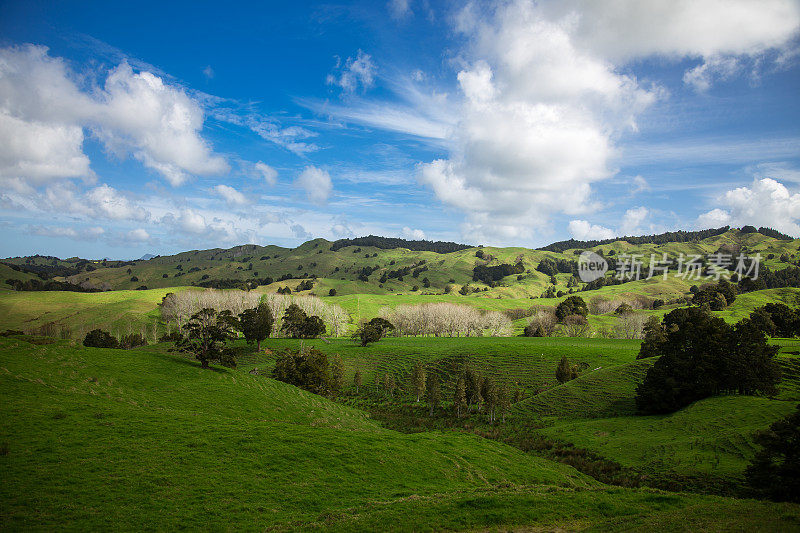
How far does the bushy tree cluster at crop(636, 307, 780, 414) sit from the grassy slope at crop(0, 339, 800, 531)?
25722 millimetres

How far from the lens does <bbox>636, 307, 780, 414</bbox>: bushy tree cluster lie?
45.5 meters

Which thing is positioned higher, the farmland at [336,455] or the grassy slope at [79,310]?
the farmland at [336,455]

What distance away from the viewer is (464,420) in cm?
6247

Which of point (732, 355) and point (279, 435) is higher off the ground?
point (732, 355)

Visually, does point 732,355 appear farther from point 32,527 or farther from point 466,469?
point 32,527

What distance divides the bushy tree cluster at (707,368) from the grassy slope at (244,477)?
84.4 ft

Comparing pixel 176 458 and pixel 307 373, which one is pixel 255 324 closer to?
pixel 307 373

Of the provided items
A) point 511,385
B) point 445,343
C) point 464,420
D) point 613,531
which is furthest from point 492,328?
point 613,531

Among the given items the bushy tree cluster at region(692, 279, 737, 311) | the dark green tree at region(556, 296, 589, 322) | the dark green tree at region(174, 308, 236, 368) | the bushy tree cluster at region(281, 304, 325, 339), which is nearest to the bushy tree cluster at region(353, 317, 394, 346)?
the bushy tree cluster at region(281, 304, 325, 339)

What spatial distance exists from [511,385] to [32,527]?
241 feet

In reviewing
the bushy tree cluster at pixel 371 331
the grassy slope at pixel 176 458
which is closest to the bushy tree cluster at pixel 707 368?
the grassy slope at pixel 176 458

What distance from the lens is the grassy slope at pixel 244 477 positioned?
16.6 metres

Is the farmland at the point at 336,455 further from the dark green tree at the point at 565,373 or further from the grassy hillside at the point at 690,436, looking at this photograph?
the dark green tree at the point at 565,373

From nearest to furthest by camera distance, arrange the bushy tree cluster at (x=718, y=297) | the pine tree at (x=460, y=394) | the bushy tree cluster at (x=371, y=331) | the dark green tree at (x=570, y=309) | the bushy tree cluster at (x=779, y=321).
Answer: the pine tree at (x=460, y=394), the bushy tree cluster at (x=779, y=321), the bushy tree cluster at (x=371, y=331), the bushy tree cluster at (x=718, y=297), the dark green tree at (x=570, y=309)
